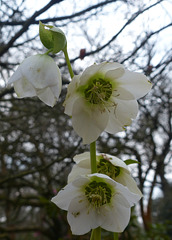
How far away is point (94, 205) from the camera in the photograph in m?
0.79

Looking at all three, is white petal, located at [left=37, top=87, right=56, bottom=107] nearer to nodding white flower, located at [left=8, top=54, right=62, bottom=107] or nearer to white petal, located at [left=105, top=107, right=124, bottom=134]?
nodding white flower, located at [left=8, top=54, right=62, bottom=107]

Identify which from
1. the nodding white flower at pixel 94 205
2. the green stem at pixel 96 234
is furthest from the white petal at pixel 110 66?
the green stem at pixel 96 234

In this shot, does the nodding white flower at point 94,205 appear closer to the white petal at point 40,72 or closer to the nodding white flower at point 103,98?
the nodding white flower at point 103,98

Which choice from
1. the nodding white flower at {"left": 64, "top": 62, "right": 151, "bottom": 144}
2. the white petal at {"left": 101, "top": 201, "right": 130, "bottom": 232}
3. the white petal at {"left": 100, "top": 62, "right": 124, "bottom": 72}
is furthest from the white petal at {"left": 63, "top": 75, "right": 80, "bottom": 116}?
the white petal at {"left": 101, "top": 201, "right": 130, "bottom": 232}

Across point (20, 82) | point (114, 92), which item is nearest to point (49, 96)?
point (20, 82)

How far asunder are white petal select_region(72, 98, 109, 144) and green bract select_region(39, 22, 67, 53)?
17cm

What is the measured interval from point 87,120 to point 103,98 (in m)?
0.10

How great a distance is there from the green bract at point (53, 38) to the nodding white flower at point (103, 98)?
0.10 m

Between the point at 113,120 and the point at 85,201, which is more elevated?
the point at 113,120

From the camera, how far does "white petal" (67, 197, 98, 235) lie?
765 millimetres

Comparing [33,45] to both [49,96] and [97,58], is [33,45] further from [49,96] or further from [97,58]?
[49,96]

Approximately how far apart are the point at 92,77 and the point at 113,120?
6.2 inches

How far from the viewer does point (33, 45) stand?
89.5 inches

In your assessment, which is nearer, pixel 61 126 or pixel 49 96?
pixel 49 96
